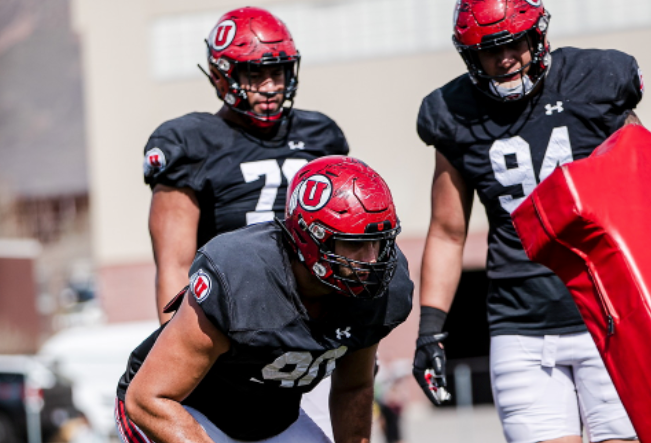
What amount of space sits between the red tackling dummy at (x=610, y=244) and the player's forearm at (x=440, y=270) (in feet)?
1.82

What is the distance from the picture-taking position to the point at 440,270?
385 cm

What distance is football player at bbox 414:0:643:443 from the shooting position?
3545 mm

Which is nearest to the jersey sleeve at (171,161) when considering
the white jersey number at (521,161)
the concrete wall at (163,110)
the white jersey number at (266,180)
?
the white jersey number at (266,180)

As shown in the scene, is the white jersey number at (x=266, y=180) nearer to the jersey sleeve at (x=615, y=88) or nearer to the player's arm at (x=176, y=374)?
the player's arm at (x=176, y=374)

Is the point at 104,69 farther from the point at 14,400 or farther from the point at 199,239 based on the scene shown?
the point at 199,239

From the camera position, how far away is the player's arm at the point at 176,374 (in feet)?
9.65

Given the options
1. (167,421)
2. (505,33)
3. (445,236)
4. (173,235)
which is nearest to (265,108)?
(173,235)

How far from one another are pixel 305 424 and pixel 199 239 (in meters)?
0.93

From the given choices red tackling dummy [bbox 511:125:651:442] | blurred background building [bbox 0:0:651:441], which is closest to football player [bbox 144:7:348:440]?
red tackling dummy [bbox 511:125:651:442]

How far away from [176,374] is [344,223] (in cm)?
64

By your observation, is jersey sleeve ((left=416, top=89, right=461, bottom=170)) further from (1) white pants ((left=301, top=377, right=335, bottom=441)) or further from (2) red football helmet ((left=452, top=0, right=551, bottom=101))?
(1) white pants ((left=301, top=377, right=335, bottom=441))

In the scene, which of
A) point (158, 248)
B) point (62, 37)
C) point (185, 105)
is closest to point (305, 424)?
point (158, 248)

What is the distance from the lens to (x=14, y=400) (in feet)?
43.4

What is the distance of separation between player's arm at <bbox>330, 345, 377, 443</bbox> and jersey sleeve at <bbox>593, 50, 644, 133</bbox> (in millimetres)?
1158
